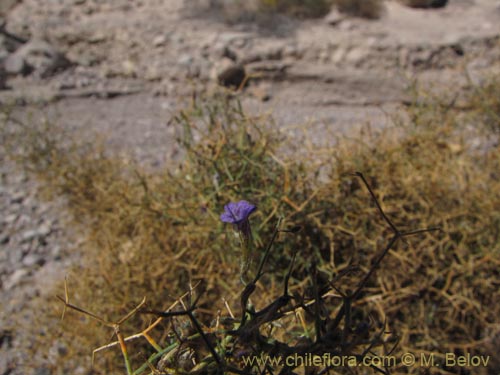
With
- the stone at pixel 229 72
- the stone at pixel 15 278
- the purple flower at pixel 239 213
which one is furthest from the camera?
the stone at pixel 229 72

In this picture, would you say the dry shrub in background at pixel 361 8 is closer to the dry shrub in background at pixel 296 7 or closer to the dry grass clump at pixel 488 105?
the dry shrub in background at pixel 296 7

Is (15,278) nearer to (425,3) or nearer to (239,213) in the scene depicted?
(239,213)

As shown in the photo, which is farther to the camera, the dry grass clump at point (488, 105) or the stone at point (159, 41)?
the stone at point (159, 41)

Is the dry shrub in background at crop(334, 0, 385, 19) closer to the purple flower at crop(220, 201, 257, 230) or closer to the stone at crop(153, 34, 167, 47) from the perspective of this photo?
the stone at crop(153, 34, 167, 47)

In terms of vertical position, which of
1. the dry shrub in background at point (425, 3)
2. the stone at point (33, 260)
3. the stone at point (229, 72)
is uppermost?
the stone at point (229, 72)

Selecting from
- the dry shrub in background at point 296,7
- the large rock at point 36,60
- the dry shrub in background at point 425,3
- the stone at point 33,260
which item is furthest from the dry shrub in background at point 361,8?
the stone at point 33,260

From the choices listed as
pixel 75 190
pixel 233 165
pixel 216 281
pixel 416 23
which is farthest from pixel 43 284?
pixel 416 23

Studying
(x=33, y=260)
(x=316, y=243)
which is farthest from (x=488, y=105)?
(x=33, y=260)
